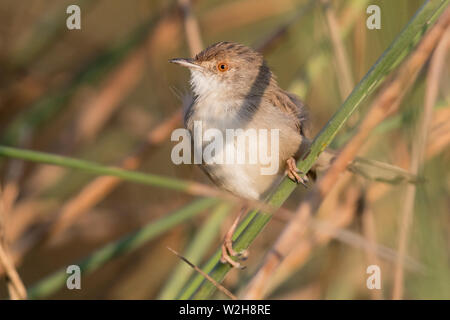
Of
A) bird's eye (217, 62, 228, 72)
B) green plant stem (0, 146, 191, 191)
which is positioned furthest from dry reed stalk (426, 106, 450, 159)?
green plant stem (0, 146, 191, 191)

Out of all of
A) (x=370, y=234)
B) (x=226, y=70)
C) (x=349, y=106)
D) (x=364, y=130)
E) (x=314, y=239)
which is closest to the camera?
(x=349, y=106)

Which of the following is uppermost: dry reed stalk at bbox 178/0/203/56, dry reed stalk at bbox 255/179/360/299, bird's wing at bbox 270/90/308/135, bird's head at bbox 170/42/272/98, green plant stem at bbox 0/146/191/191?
dry reed stalk at bbox 178/0/203/56

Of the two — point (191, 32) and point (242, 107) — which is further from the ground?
point (191, 32)

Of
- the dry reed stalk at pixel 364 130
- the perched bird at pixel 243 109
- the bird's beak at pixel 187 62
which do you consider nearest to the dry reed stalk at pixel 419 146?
the dry reed stalk at pixel 364 130

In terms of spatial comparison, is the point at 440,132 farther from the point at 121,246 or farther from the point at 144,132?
the point at 144,132

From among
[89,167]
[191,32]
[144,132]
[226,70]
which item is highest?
[191,32]

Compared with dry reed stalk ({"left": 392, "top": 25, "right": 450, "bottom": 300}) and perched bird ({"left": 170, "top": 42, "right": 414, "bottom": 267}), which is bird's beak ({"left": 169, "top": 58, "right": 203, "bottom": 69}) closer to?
perched bird ({"left": 170, "top": 42, "right": 414, "bottom": 267})

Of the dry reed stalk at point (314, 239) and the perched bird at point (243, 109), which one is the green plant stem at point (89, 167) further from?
the dry reed stalk at point (314, 239)

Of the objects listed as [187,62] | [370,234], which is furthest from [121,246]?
[370,234]
